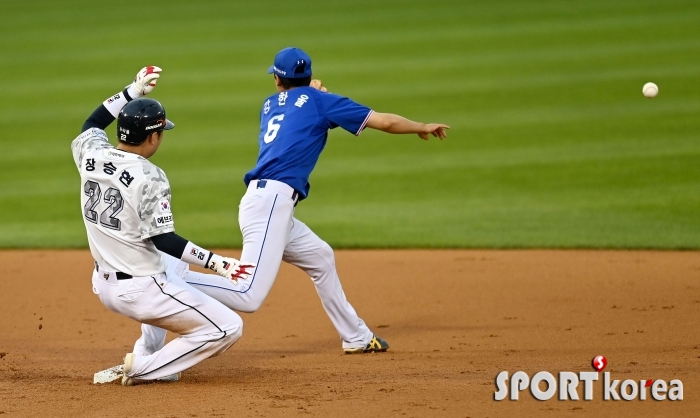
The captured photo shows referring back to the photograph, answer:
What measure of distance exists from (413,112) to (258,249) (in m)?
8.05

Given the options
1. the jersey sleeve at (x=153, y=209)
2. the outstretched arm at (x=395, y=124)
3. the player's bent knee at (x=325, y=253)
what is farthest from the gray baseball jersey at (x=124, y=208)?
the outstretched arm at (x=395, y=124)

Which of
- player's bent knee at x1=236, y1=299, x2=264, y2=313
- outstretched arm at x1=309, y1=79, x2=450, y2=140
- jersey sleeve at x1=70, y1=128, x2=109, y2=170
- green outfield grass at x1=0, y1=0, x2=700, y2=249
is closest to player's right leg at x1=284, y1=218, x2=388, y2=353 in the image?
player's bent knee at x1=236, y1=299, x2=264, y2=313

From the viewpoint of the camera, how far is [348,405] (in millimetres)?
4504

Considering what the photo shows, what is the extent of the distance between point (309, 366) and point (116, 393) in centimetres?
121

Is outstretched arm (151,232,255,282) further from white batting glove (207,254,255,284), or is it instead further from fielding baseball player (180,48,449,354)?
fielding baseball player (180,48,449,354)

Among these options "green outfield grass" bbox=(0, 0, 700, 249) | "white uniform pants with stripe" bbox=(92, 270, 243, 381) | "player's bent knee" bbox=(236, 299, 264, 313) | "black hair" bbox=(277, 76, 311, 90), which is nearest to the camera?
"white uniform pants with stripe" bbox=(92, 270, 243, 381)

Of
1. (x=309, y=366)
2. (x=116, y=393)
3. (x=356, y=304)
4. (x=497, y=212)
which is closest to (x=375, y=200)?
(x=497, y=212)

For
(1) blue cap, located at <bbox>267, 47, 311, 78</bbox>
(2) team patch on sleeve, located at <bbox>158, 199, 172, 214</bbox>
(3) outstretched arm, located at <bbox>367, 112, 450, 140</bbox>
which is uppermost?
(1) blue cap, located at <bbox>267, 47, 311, 78</bbox>

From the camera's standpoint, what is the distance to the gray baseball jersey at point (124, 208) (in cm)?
464

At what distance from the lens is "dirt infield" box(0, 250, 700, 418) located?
4562 millimetres

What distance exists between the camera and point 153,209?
464cm

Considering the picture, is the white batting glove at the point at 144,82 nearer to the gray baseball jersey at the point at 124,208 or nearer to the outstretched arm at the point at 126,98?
the outstretched arm at the point at 126,98

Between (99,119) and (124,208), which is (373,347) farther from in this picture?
(99,119)

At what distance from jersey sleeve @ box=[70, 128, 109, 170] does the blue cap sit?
1126 millimetres
